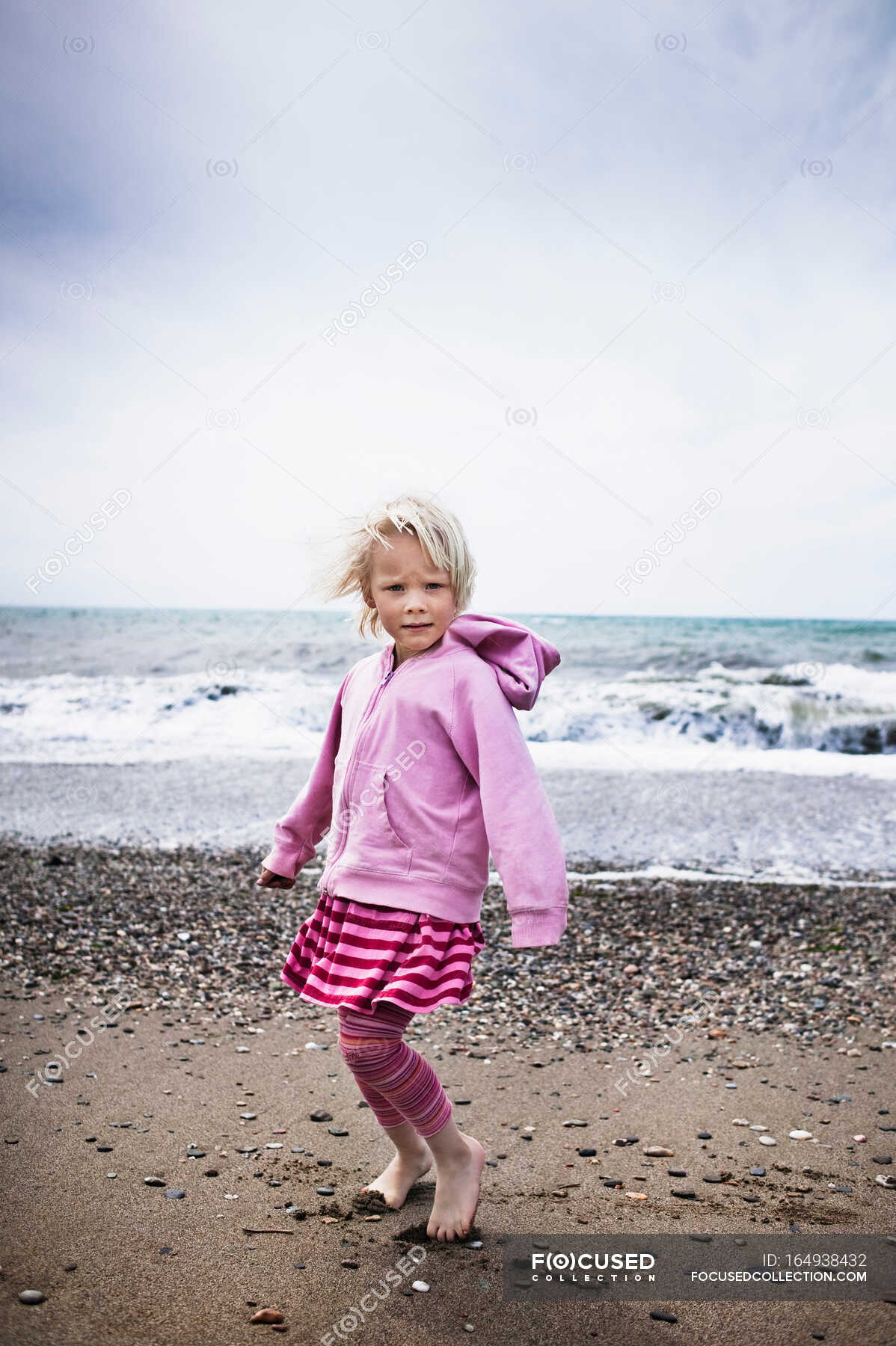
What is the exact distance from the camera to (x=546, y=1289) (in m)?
2.62

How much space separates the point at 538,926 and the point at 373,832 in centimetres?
56

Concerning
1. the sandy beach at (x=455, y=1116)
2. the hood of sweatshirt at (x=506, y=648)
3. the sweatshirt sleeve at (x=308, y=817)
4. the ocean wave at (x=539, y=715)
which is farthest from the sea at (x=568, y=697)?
the hood of sweatshirt at (x=506, y=648)

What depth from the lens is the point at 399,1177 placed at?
3.14m

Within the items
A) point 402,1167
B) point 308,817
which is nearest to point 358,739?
point 308,817

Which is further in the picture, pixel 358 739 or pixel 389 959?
pixel 358 739

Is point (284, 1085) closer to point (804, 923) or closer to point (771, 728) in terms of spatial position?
point (804, 923)

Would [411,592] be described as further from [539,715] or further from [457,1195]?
[539,715]

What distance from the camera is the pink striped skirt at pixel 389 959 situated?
274 centimetres

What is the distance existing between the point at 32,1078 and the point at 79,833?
5307 millimetres

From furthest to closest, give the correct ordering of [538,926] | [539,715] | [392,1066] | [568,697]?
[568,697]
[539,715]
[392,1066]
[538,926]

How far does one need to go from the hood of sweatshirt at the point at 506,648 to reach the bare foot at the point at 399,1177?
1.48m

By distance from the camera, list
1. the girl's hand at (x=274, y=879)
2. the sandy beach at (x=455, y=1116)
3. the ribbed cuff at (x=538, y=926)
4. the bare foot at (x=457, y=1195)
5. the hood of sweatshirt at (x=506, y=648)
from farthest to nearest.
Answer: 1. the girl's hand at (x=274, y=879)
2. the hood of sweatshirt at (x=506, y=648)
3. the bare foot at (x=457, y=1195)
4. the ribbed cuff at (x=538, y=926)
5. the sandy beach at (x=455, y=1116)

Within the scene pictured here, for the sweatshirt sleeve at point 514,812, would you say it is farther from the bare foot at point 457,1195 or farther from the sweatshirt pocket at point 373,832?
the bare foot at point 457,1195

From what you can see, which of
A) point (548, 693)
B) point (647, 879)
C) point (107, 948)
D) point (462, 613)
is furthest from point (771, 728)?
point (462, 613)
